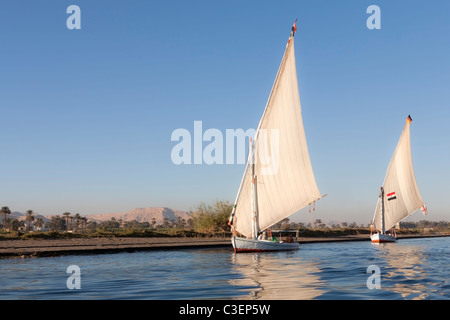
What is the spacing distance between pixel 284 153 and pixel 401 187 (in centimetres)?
4463

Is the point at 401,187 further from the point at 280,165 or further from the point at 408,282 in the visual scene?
the point at 408,282

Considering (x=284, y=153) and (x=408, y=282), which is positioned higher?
(x=284, y=153)

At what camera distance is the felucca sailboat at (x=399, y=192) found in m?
80.3

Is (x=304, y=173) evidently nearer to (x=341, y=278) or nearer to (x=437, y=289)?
(x=341, y=278)

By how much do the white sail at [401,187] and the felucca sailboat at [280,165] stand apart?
41350 millimetres

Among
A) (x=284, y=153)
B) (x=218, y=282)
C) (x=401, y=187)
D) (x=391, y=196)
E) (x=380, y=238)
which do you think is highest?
(x=284, y=153)

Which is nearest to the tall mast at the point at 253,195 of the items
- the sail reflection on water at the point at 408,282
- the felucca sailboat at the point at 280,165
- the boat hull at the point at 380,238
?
the felucca sailboat at the point at 280,165

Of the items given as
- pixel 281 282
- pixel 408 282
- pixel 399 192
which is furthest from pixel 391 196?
pixel 281 282

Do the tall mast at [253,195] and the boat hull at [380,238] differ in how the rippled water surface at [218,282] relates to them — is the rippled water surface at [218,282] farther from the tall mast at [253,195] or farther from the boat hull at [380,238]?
the boat hull at [380,238]

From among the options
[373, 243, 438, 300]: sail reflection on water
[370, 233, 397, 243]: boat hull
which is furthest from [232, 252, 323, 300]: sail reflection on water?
[370, 233, 397, 243]: boat hull

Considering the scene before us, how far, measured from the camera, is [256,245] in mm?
49969

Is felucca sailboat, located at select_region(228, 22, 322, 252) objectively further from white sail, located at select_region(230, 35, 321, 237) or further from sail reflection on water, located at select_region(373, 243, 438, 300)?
sail reflection on water, located at select_region(373, 243, 438, 300)

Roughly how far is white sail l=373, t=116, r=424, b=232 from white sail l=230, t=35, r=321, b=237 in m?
41.7
